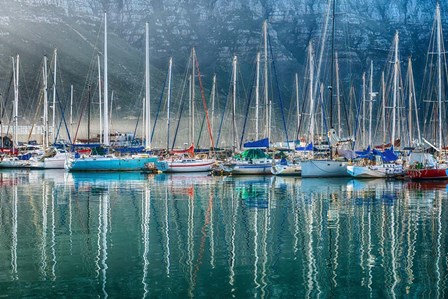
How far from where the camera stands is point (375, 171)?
58.1 metres

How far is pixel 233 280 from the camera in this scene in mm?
17562

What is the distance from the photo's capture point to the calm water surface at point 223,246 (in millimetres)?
17016

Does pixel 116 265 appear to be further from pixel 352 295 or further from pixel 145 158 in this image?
pixel 145 158

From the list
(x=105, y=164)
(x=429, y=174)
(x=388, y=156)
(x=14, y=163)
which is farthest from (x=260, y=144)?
(x=14, y=163)

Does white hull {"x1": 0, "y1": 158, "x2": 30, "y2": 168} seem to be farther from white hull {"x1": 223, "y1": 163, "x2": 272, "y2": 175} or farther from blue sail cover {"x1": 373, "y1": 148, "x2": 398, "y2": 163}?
blue sail cover {"x1": 373, "y1": 148, "x2": 398, "y2": 163}

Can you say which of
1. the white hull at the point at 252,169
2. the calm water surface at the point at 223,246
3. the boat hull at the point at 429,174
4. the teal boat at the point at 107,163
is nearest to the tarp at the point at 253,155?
the white hull at the point at 252,169

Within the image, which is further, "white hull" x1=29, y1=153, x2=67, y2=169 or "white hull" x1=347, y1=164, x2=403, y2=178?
"white hull" x1=29, y1=153, x2=67, y2=169

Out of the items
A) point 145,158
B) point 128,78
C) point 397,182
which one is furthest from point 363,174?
point 128,78

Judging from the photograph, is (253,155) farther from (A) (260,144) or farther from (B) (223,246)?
(B) (223,246)

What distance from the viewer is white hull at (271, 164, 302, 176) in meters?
62.3

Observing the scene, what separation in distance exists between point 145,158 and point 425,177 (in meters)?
28.9

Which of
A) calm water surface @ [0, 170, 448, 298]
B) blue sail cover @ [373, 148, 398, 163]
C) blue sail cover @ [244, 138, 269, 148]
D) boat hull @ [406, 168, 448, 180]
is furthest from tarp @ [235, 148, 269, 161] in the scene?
calm water surface @ [0, 170, 448, 298]

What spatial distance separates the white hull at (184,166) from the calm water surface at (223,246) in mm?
29721

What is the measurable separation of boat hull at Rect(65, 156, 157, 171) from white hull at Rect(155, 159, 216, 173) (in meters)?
2.47
